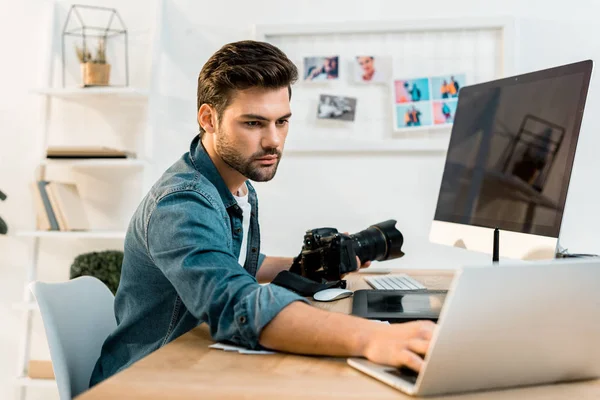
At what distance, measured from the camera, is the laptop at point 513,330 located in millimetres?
568

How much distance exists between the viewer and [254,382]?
68 centimetres

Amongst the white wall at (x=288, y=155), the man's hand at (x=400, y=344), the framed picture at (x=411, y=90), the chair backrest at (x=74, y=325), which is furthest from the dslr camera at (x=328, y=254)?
the framed picture at (x=411, y=90)

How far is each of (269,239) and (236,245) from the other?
1241 millimetres

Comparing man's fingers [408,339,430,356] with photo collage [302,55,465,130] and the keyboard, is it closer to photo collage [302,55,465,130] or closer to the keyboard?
the keyboard

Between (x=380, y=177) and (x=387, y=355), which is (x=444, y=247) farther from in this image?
(x=387, y=355)

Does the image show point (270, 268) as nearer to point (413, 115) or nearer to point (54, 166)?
point (413, 115)

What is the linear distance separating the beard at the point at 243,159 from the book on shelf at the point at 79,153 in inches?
50.2

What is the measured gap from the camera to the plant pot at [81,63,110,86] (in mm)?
2486

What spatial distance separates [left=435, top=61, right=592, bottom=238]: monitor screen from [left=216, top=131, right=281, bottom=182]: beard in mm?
480

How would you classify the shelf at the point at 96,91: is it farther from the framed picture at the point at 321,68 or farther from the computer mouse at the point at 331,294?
the computer mouse at the point at 331,294

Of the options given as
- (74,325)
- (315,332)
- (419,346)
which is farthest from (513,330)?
(74,325)

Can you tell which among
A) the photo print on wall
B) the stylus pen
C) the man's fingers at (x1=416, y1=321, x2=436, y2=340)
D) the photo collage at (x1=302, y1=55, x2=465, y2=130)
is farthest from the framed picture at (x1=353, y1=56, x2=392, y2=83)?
the man's fingers at (x1=416, y1=321, x2=436, y2=340)

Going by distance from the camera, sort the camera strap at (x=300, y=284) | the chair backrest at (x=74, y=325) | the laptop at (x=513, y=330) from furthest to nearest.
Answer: the camera strap at (x=300, y=284), the chair backrest at (x=74, y=325), the laptop at (x=513, y=330)

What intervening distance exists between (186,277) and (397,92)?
1744mm
